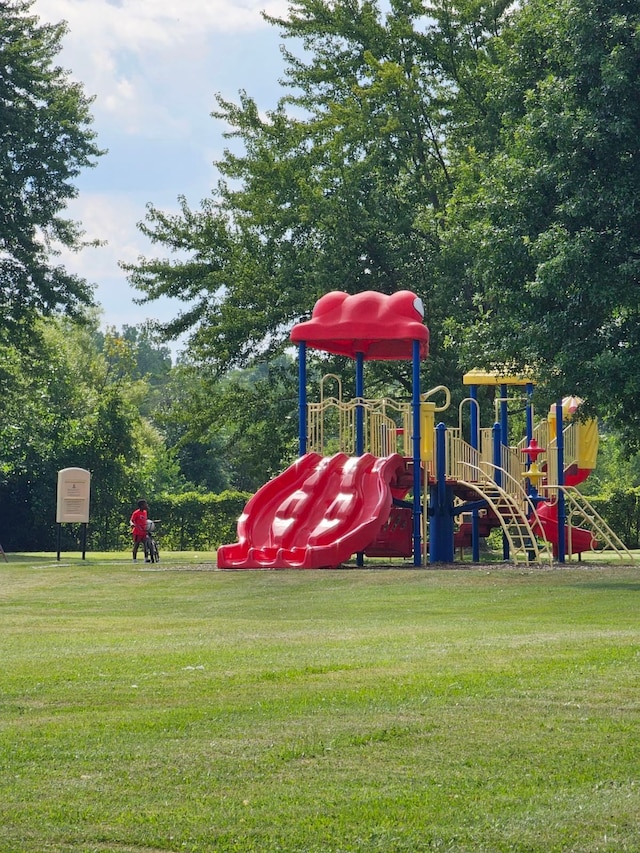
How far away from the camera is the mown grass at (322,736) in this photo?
599 cm

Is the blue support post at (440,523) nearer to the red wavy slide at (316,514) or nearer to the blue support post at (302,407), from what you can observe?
the red wavy slide at (316,514)

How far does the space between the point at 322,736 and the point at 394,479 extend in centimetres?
2030

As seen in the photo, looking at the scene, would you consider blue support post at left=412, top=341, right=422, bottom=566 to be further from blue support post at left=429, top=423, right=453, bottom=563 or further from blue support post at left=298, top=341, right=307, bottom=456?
blue support post at left=298, top=341, right=307, bottom=456

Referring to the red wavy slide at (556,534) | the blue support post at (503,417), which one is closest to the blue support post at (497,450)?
the blue support post at (503,417)

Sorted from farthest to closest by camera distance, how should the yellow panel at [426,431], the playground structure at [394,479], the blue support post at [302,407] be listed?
the blue support post at [302,407], the yellow panel at [426,431], the playground structure at [394,479]

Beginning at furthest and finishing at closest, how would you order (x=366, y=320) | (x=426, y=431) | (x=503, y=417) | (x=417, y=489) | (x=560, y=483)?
(x=503, y=417)
(x=560, y=483)
(x=366, y=320)
(x=426, y=431)
(x=417, y=489)

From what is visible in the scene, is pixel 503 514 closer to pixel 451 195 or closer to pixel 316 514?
pixel 316 514

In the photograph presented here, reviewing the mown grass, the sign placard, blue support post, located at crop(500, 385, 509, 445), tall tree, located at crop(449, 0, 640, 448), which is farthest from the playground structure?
the mown grass

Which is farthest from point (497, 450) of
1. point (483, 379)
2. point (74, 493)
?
point (74, 493)

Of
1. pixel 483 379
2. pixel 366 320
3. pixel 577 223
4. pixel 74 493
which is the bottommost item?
pixel 74 493

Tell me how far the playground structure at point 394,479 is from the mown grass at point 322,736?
417 inches

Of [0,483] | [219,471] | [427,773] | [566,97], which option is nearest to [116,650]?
[427,773]

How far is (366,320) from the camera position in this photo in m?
29.4

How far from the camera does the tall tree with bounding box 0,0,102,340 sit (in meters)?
42.1
